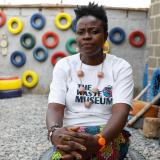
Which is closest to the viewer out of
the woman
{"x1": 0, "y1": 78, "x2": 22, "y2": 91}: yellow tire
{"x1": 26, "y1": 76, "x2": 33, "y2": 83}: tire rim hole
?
the woman

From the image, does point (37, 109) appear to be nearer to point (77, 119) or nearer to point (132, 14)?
point (132, 14)

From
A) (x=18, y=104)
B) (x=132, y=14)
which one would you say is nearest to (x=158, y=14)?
(x=132, y=14)

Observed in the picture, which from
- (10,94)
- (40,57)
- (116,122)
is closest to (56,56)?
(40,57)

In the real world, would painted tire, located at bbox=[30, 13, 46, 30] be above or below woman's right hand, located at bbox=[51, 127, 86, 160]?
above

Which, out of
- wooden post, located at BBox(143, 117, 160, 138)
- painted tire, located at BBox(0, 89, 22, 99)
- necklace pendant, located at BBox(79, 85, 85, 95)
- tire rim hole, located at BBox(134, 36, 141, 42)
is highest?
tire rim hole, located at BBox(134, 36, 141, 42)

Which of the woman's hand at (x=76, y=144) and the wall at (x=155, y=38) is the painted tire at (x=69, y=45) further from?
the woman's hand at (x=76, y=144)

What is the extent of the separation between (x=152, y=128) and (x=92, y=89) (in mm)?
1587

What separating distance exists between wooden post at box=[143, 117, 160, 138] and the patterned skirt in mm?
1399

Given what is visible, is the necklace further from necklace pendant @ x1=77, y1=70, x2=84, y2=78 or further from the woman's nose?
the woman's nose

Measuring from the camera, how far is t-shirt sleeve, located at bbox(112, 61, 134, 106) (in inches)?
66.5

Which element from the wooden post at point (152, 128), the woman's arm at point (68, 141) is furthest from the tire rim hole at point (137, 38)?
the woman's arm at point (68, 141)

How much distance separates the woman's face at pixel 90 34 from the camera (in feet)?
5.66

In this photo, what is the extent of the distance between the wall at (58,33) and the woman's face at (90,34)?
4.10 meters

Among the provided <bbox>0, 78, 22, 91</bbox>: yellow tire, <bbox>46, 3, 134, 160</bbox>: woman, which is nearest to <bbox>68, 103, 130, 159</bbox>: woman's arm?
<bbox>46, 3, 134, 160</bbox>: woman
